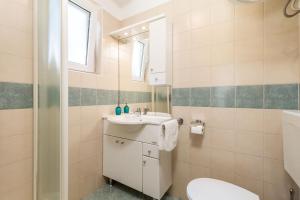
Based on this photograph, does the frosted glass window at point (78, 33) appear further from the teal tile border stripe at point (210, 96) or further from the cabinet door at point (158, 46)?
the cabinet door at point (158, 46)

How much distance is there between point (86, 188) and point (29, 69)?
4.53ft

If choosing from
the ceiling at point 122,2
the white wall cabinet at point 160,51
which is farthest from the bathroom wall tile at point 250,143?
the ceiling at point 122,2

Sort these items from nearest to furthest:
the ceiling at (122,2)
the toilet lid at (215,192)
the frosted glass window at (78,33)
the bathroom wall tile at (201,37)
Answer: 1. the toilet lid at (215,192)
2. the bathroom wall tile at (201,37)
3. the frosted glass window at (78,33)
4. the ceiling at (122,2)

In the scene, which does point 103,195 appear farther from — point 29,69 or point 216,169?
point 29,69

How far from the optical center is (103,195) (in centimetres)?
173

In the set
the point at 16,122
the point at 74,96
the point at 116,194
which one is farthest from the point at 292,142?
the point at 16,122

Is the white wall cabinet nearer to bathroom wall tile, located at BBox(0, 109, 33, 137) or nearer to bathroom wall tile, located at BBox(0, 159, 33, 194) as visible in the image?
bathroom wall tile, located at BBox(0, 109, 33, 137)

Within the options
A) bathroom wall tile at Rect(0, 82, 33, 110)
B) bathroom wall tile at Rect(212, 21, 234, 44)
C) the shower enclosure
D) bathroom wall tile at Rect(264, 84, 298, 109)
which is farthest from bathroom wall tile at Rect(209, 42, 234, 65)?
bathroom wall tile at Rect(0, 82, 33, 110)

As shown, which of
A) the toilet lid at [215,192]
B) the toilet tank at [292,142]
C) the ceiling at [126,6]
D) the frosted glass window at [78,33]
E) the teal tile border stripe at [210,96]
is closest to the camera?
the toilet tank at [292,142]

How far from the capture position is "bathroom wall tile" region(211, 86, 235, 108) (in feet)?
4.52

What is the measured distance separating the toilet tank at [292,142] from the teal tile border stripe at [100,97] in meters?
1.31

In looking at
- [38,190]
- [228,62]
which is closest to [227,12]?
[228,62]

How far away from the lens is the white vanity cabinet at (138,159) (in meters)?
1.46

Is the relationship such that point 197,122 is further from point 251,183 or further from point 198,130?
point 251,183
